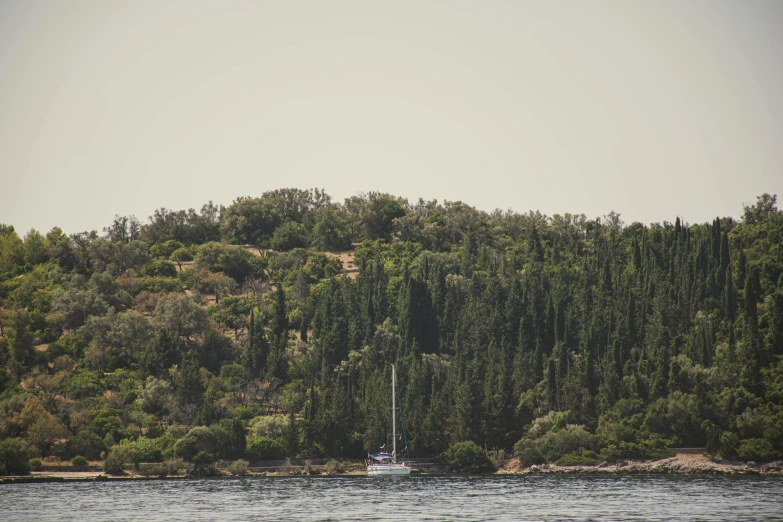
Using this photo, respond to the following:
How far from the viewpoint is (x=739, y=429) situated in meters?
108

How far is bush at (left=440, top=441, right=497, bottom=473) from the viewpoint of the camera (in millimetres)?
115125

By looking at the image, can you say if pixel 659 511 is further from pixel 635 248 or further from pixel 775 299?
pixel 635 248

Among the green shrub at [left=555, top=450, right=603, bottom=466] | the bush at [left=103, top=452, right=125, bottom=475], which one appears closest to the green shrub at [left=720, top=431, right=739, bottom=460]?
the green shrub at [left=555, top=450, right=603, bottom=466]

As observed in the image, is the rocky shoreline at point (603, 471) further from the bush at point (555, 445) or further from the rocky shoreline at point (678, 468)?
the bush at point (555, 445)

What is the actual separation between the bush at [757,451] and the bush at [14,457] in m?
72.6

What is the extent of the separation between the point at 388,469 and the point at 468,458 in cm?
914

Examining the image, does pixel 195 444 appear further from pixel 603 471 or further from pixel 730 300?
pixel 730 300

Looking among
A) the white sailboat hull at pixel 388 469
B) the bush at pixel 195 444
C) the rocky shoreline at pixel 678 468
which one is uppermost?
the bush at pixel 195 444

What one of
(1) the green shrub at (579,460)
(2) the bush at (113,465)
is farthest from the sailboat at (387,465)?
(2) the bush at (113,465)

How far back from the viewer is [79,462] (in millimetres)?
114000

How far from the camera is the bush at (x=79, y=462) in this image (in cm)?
11375

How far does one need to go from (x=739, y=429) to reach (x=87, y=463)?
227 feet

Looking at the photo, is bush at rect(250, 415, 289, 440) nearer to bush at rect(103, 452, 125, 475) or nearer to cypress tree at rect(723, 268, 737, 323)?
bush at rect(103, 452, 125, 475)

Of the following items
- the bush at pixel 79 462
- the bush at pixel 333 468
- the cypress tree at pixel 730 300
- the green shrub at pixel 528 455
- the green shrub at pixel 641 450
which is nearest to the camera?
the green shrub at pixel 641 450
